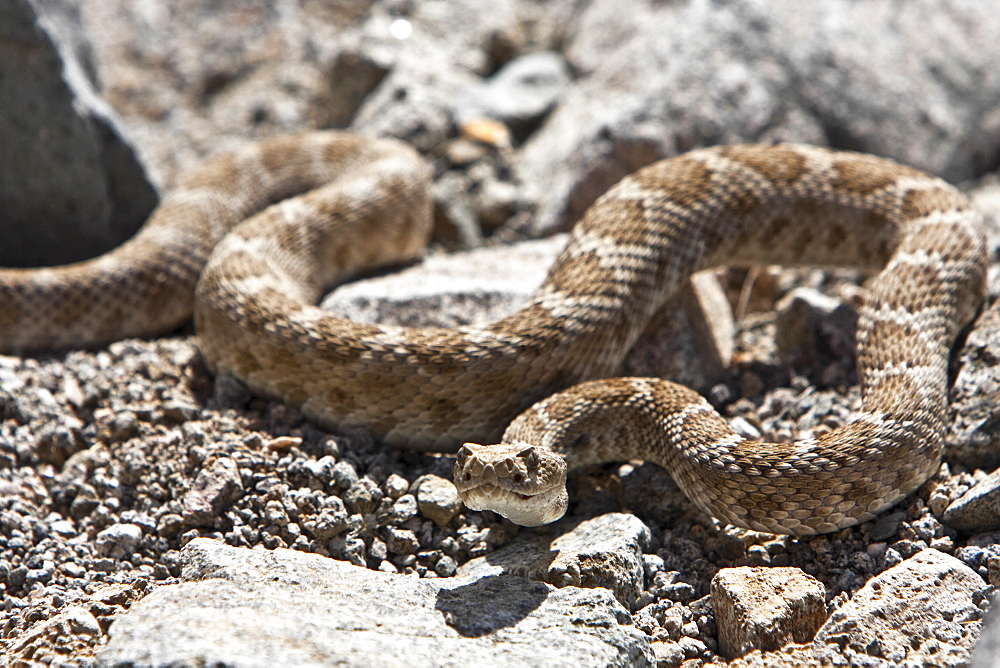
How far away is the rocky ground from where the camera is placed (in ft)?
14.4

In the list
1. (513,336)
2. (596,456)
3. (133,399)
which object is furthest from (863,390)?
(133,399)

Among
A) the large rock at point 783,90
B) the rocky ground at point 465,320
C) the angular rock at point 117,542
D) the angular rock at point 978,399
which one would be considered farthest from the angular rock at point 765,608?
the large rock at point 783,90

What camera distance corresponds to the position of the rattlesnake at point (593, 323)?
16.5ft

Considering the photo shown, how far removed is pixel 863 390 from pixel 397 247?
4.33 metres

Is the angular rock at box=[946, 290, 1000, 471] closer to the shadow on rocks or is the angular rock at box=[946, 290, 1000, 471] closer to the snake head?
the snake head

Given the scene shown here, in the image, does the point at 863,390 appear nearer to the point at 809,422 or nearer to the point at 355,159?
the point at 809,422

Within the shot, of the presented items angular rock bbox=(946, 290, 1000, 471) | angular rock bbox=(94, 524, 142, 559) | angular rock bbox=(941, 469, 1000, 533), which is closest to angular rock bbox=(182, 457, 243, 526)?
angular rock bbox=(94, 524, 142, 559)

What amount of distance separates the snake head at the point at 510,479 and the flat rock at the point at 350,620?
415mm

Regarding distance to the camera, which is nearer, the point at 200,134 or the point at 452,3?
the point at 200,134

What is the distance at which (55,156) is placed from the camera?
761 cm

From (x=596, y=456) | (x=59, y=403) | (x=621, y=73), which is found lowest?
(x=59, y=403)

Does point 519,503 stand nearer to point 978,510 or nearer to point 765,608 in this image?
point 765,608

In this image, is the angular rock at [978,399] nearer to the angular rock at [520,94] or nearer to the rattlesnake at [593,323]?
the rattlesnake at [593,323]

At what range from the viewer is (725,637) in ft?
15.0
